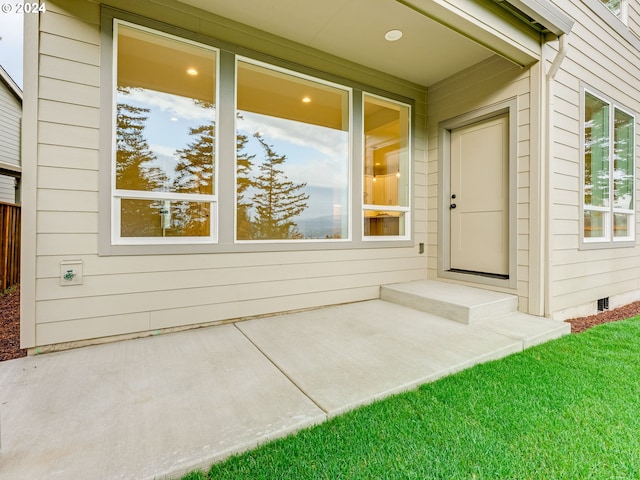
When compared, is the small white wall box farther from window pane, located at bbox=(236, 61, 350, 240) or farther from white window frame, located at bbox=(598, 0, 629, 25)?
white window frame, located at bbox=(598, 0, 629, 25)

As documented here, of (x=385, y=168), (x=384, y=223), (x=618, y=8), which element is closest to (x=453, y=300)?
(x=384, y=223)

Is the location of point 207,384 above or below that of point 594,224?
below

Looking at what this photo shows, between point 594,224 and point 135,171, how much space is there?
5.44 meters

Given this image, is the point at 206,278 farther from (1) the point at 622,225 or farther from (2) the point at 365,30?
(1) the point at 622,225

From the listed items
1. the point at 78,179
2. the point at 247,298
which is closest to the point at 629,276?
the point at 247,298

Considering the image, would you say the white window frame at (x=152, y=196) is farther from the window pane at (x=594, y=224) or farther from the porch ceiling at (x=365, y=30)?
the window pane at (x=594, y=224)

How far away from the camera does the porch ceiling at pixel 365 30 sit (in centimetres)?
283

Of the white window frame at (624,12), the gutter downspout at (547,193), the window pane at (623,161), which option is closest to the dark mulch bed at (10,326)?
the gutter downspout at (547,193)

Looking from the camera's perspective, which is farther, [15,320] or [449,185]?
[449,185]

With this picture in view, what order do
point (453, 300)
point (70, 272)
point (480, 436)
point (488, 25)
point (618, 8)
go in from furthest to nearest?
point (618, 8) → point (453, 300) → point (488, 25) → point (70, 272) → point (480, 436)

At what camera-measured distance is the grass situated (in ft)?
4.10

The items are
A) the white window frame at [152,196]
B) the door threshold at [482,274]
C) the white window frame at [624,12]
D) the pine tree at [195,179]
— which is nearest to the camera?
the white window frame at [152,196]

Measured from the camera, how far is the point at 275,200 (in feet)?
12.2

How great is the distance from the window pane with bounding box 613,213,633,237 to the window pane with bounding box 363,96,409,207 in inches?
116
